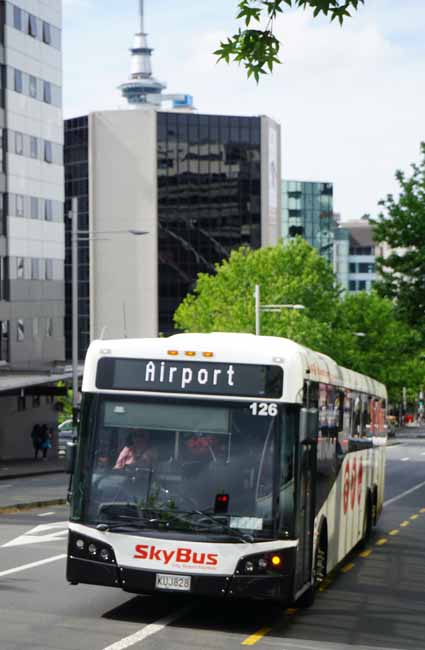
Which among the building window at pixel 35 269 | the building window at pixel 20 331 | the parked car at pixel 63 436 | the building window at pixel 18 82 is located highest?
the building window at pixel 18 82

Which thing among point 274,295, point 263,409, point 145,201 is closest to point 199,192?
point 145,201

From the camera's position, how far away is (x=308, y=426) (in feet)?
48.1

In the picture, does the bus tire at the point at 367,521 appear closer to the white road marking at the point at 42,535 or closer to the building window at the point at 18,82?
the white road marking at the point at 42,535

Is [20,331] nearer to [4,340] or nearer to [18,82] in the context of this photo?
[4,340]

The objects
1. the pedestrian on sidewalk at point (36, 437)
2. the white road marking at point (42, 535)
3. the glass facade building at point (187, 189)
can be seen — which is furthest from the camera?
the glass facade building at point (187, 189)

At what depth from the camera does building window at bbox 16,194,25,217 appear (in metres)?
66.4

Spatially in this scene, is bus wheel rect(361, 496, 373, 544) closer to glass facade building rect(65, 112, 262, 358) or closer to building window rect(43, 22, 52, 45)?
building window rect(43, 22, 52, 45)

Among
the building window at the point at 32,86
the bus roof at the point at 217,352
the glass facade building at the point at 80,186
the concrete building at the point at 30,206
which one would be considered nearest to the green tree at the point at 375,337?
the glass facade building at the point at 80,186

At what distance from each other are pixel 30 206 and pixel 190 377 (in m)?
54.7

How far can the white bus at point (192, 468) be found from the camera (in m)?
13.5

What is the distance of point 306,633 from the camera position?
13.9m

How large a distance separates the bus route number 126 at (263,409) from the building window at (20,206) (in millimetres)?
53731

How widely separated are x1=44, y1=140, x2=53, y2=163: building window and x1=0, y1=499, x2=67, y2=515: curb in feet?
125

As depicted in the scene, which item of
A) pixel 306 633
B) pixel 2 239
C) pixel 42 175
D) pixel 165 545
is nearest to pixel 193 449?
pixel 165 545
